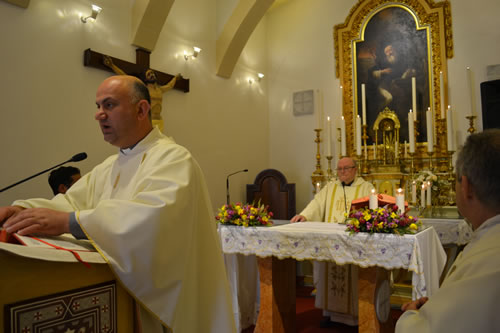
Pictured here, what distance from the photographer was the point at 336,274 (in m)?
4.73

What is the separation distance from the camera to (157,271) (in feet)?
5.23

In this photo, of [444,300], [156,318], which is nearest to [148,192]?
[156,318]

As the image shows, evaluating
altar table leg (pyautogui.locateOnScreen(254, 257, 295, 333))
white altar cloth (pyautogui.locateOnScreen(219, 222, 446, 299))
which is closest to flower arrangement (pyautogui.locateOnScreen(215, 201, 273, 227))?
white altar cloth (pyautogui.locateOnScreen(219, 222, 446, 299))

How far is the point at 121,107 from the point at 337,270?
3.51 m

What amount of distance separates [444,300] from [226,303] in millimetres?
Answer: 1046

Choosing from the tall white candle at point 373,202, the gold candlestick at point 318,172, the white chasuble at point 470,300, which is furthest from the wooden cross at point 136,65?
the white chasuble at point 470,300

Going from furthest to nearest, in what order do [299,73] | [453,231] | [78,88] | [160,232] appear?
1. [299,73]
2. [453,231]
3. [78,88]
4. [160,232]

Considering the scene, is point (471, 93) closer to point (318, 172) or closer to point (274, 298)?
point (318, 172)

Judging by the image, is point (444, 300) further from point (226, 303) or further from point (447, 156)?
point (447, 156)

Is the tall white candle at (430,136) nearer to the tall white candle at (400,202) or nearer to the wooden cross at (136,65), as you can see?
the tall white candle at (400,202)

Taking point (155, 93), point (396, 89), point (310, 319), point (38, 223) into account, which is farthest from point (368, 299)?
point (396, 89)

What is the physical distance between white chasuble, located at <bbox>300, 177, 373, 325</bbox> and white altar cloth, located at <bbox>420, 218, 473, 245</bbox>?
40.4 inches

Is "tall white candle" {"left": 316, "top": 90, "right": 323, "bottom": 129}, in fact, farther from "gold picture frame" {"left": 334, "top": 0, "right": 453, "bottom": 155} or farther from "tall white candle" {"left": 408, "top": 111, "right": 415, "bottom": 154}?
"tall white candle" {"left": 408, "top": 111, "right": 415, "bottom": 154}

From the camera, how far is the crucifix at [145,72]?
4.71 meters
